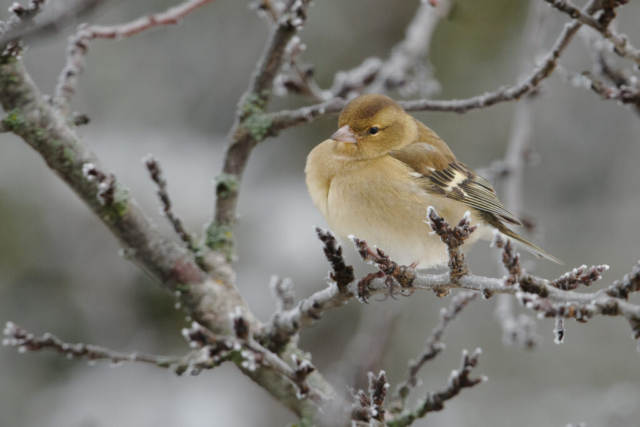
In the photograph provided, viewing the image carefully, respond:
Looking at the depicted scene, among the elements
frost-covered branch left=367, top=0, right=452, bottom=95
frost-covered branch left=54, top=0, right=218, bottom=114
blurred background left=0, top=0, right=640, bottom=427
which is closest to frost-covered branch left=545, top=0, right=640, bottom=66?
frost-covered branch left=54, top=0, right=218, bottom=114

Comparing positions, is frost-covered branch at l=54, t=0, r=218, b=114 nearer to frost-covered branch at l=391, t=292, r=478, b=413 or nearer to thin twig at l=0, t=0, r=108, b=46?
thin twig at l=0, t=0, r=108, b=46

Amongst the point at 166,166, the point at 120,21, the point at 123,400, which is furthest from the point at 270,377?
the point at 120,21

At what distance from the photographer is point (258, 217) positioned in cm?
683

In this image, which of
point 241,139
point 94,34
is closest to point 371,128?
point 241,139

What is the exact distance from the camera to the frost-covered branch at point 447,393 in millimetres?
2562

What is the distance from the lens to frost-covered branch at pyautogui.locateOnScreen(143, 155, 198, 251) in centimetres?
288

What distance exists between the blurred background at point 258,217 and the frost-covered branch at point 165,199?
9.14 ft

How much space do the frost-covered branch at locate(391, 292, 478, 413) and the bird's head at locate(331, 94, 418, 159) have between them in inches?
34.4

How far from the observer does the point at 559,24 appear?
8.30 m

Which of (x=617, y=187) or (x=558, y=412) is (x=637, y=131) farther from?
(x=558, y=412)

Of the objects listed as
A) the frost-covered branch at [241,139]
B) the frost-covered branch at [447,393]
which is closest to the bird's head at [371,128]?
the frost-covered branch at [241,139]

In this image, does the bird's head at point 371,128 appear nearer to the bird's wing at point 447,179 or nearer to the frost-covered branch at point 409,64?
the bird's wing at point 447,179

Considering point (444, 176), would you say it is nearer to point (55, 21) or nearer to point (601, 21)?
point (601, 21)

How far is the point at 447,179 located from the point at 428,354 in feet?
3.28
